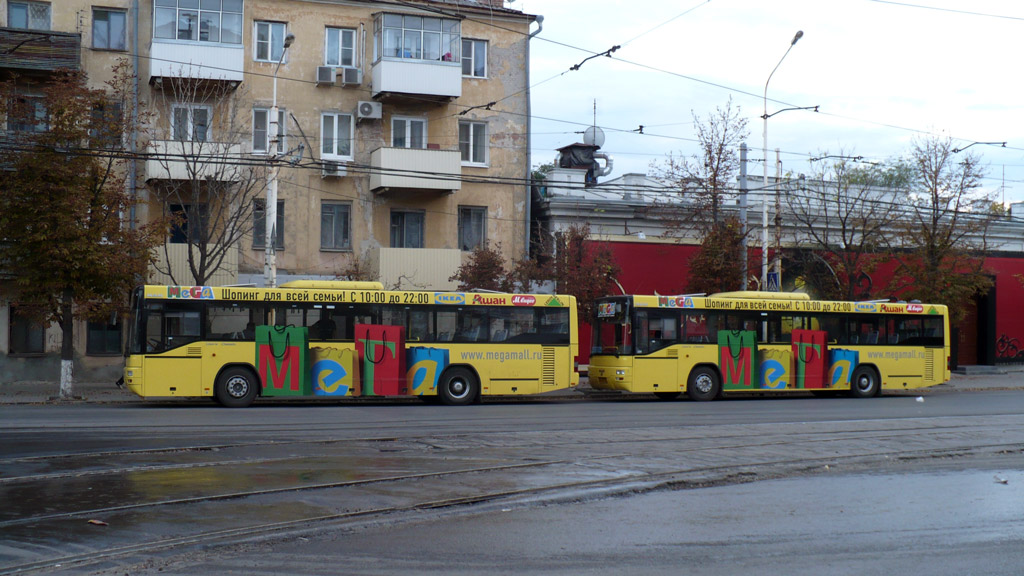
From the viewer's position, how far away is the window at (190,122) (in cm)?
2997

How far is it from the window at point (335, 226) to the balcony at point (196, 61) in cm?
531

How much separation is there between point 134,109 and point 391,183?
8308 mm

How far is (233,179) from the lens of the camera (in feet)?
96.9

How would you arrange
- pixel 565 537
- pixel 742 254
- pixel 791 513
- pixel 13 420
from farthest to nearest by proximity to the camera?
pixel 742 254 → pixel 13 420 → pixel 791 513 → pixel 565 537

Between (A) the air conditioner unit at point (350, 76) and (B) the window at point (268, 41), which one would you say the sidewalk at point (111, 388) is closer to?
(B) the window at point (268, 41)

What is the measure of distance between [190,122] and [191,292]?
9476mm

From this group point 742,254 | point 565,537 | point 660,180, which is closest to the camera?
point 565,537

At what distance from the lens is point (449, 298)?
973 inches

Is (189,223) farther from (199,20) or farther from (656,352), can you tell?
(656,352)

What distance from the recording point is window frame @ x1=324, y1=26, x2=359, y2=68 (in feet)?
112

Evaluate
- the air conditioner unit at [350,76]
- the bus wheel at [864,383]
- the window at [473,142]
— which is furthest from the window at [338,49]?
the bus wheel at [864,383]

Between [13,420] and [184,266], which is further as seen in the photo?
[184,266]

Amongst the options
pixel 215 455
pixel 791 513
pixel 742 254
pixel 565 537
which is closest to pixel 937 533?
pixel 791 513

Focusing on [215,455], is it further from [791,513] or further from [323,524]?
[791,513]
